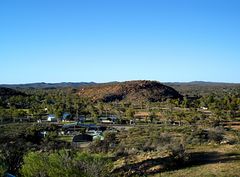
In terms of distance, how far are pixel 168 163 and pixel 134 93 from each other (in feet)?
388

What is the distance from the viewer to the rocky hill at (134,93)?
142275 mm

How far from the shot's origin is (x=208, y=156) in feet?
103

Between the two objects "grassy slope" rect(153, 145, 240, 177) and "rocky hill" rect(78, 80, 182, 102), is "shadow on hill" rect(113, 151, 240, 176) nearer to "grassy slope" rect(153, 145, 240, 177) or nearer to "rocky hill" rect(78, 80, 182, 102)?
"grassy slope" rect(153, 145, 240, 177)

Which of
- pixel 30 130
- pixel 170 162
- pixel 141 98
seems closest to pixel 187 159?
pixel 170 162

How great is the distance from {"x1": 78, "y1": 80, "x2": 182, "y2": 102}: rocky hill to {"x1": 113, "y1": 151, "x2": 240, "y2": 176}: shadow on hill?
105m

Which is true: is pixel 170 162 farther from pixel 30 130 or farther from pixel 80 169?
pixel 30 130

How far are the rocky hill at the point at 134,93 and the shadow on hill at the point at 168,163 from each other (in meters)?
105

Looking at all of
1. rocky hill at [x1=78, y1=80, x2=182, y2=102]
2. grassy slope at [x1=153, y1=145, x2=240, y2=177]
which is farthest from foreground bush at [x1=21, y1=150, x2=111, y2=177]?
rocky hill at [x1=78, y1=80, x2=182, y2=102]

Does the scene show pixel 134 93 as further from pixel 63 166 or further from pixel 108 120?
pixel 63 166

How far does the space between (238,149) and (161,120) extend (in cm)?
4836

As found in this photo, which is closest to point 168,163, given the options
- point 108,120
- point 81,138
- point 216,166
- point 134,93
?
point 216,166

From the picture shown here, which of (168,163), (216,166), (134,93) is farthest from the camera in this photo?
(134,93)

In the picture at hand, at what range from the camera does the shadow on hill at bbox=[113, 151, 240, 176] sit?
27719 millimetres

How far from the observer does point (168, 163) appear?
29.3 meters
